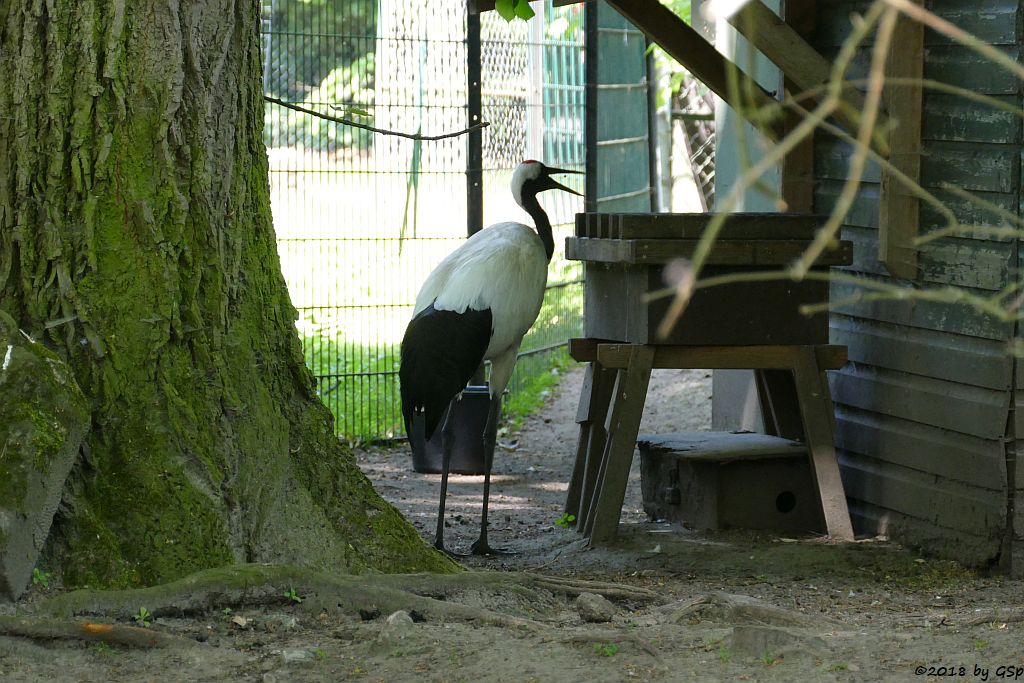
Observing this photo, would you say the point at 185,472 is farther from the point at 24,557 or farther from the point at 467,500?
the point at 467,500

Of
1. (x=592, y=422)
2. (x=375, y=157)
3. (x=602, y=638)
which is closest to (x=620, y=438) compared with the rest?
(x=592, y=422)

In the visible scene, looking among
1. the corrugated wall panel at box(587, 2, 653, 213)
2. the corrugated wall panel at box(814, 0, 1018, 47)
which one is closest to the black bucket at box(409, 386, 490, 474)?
the corrugated wall panel at box(587, 2, 653, 213)

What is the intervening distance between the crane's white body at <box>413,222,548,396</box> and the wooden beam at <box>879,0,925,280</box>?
1630 mm

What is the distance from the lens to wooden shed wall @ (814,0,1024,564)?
5.01m

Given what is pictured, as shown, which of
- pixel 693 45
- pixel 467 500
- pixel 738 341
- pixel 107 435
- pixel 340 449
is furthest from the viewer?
Result: pixel 467 500

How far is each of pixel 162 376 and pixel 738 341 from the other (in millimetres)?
2662

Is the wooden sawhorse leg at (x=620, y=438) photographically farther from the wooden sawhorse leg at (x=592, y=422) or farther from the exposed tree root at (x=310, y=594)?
the exposed tree root at (x=310, y=594)

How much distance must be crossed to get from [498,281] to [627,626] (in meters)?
2.38

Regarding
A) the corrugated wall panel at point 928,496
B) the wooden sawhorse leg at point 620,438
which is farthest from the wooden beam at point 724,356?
the corrugated wall panel at point 928,496

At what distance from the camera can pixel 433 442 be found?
7.82 metres

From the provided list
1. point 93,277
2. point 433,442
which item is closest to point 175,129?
point 93,277

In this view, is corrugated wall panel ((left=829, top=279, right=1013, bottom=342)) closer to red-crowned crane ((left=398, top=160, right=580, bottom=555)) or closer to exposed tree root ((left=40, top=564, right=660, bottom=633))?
red-crowned crane ((left=398, top=160, right=580, bottom=555))

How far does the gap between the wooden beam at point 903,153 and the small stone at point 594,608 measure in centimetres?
214

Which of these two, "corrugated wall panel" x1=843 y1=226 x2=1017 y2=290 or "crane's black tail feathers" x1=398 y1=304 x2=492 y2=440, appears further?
"crane's black tail feathers" x1=398 y1=304 x2=492 y2=440
